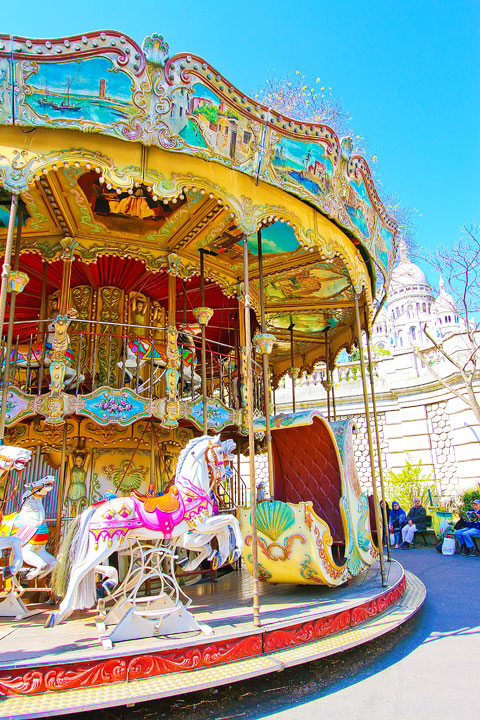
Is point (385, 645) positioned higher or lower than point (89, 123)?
lower

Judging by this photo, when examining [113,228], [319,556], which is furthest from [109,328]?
[319,556]

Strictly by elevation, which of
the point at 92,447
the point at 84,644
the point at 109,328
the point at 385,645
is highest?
the point at 109,328

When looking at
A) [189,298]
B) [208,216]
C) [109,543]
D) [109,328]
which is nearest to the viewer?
[109,543]

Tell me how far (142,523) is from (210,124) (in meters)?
4.52

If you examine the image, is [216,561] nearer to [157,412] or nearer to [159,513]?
[159,513]

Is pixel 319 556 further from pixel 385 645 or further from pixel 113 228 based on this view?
pixel 113 228

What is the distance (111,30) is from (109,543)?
17.3ft

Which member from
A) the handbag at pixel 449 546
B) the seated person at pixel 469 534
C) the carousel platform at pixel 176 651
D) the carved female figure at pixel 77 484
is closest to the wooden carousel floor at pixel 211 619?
the carousel platform at pixel 176 651

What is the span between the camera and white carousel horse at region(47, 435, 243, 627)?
4762 millimetres

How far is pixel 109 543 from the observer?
4.85m

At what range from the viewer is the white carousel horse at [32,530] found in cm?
582

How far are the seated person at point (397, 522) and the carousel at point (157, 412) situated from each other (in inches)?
313

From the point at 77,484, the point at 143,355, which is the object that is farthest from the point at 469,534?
the point at 77,484

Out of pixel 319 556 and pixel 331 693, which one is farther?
pixel 319 556
